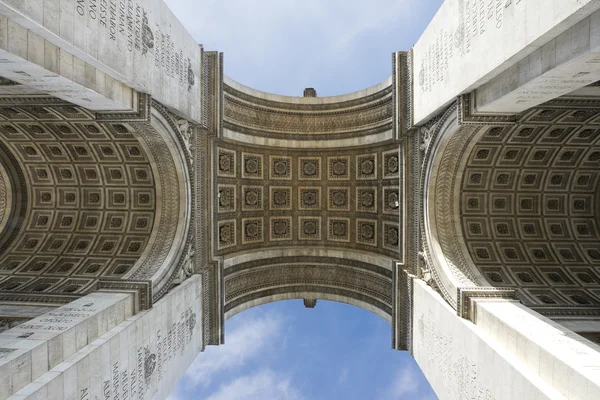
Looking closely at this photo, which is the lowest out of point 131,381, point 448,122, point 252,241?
point 131,381

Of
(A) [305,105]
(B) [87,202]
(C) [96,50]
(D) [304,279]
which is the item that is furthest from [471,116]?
(B) [87,202]

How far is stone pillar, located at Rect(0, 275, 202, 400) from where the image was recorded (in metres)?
8.90

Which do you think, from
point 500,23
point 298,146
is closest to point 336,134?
point 298,146

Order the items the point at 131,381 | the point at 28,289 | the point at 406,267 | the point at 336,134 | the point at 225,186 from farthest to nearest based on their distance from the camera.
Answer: the point at 336,134 → the point at 225,186 → the point at 406,267 → the point at 28,289 → the point at 131,381

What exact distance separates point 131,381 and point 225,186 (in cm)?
1158

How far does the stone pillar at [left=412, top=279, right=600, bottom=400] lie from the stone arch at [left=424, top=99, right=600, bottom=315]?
1.61 m

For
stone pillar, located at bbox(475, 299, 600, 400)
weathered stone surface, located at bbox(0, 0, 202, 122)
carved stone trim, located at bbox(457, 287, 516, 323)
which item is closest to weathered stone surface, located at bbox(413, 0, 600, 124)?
carved stone trim, located at bbox(457, 287, 516, 323)

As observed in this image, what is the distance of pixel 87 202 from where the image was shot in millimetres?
19812

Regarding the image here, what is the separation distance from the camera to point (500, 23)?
31.6 feet

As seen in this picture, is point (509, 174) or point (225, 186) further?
point (225, 186)

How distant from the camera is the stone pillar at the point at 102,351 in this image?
29.2 feet

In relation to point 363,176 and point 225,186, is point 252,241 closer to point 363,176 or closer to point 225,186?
point 225,186

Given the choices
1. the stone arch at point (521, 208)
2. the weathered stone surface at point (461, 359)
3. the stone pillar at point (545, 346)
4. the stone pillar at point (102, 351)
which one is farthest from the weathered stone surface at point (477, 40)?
the stone pillar at point (102, 351)

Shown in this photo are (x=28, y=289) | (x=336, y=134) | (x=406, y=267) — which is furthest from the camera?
(x=336, y=134)
